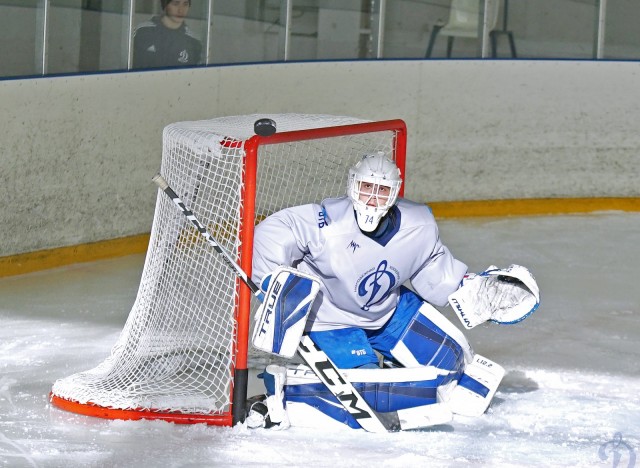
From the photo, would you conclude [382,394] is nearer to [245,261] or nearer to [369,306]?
[369,306]

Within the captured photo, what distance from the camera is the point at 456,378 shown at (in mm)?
3900

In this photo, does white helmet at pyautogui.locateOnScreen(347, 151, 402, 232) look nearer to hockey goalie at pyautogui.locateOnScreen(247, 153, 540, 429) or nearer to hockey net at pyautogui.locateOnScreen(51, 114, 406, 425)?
hockey goalie at pyautogui.locateOnScreen(247, 153, 540, 429)

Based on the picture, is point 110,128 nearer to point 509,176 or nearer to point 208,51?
point 208,51

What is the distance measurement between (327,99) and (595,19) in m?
1.76

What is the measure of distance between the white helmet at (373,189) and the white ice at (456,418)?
61 centimetres

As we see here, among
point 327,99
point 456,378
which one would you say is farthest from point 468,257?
point 456,378

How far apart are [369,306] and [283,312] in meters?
0.41

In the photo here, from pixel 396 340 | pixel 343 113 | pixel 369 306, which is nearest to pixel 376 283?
pixel 369 306

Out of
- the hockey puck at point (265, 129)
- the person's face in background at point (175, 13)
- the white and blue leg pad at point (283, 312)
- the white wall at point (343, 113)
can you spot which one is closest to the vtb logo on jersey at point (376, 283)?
the white and blue leg pad at point (283, 312)

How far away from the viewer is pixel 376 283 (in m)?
3.74

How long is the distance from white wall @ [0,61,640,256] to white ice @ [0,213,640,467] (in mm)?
336

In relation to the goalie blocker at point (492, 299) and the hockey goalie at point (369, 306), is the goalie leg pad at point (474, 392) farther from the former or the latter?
the goalie blocker at point (492, 299)

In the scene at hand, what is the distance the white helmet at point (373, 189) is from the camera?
3.62 meters

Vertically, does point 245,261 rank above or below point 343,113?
below
